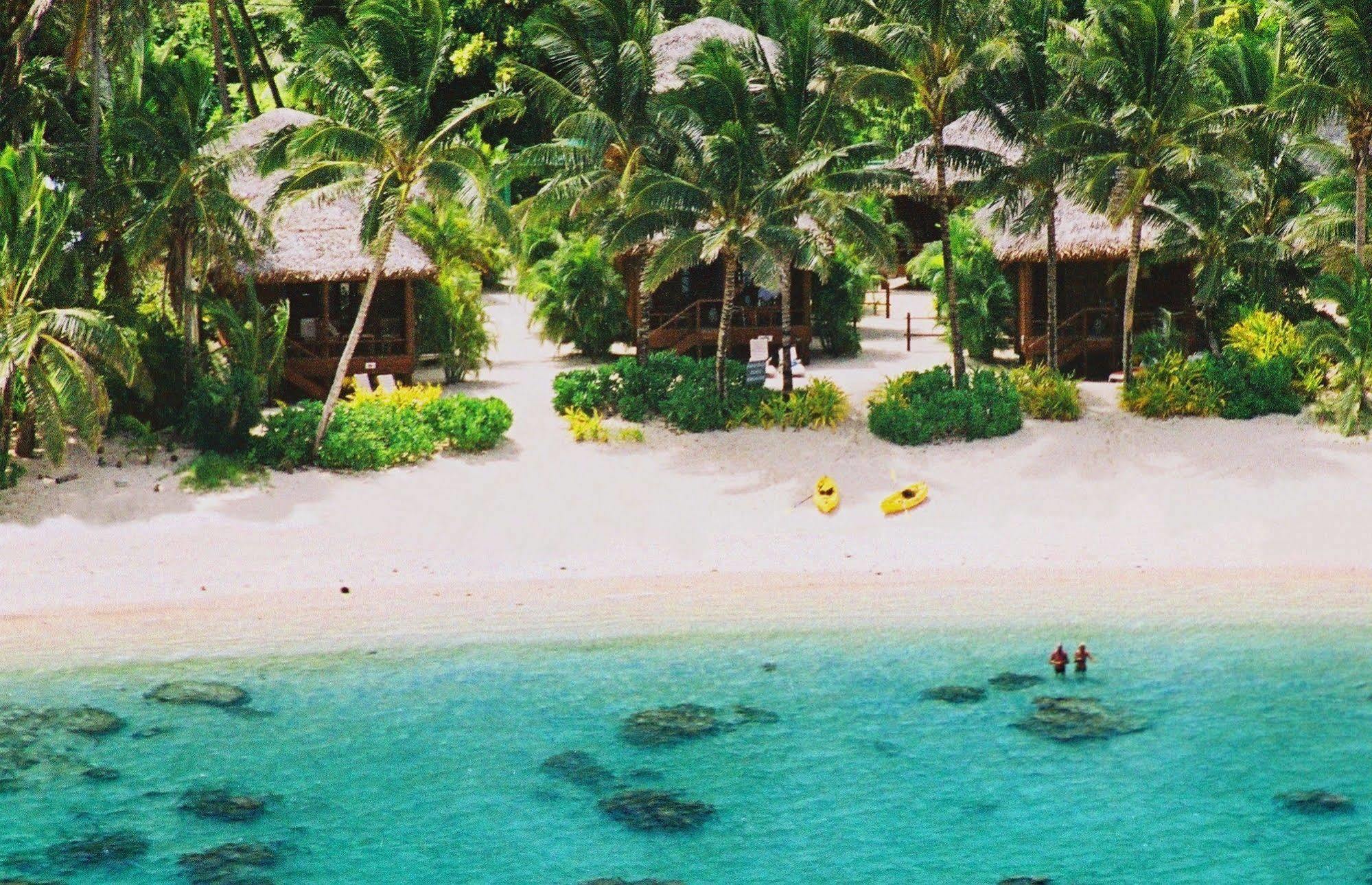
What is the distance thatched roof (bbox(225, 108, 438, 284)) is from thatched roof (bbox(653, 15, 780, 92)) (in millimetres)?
7299

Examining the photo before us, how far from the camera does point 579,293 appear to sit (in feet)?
113

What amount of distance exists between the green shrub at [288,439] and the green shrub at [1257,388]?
1493cm

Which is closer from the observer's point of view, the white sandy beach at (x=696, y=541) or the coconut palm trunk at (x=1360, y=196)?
the white sandy beach at (x=696, y=541)

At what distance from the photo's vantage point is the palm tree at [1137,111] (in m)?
27.1

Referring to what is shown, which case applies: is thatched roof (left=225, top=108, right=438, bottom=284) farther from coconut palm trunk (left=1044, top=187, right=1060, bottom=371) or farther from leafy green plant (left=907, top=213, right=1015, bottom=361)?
coconut palm trunk (left=1044, top=187, right=1060, bottom=371)

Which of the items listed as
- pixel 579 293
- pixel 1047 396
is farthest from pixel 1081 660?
pixel 579 293

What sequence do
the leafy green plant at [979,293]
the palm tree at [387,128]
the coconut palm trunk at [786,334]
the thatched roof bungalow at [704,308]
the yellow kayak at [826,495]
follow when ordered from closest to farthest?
the palm tree at [387,128] < the yellow kayak at [826,495] < the coconut palm trunk at [786,334] < the leafy green plant at [979,293] < the thatched roof bungalow at [704,308]

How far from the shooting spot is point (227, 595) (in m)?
23.0

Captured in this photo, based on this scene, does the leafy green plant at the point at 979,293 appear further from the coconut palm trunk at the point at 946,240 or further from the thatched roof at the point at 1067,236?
the coconut palm trunk at the point at 946,240

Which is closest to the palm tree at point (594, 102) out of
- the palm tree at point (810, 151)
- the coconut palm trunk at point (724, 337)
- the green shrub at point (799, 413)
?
the coconut palm trunk at point (724, 337)

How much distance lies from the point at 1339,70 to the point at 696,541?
13.0 meters

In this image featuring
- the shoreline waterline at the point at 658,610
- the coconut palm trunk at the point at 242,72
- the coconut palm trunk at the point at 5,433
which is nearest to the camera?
the shoreline waterline at the point at 658,610

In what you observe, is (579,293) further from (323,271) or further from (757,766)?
(757,766)

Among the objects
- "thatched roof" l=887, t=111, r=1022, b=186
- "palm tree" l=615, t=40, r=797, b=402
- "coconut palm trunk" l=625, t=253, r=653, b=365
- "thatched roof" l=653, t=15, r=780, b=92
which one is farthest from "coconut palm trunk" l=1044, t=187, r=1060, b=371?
"thatched roof" l=653, t=15, r=780, b=92
